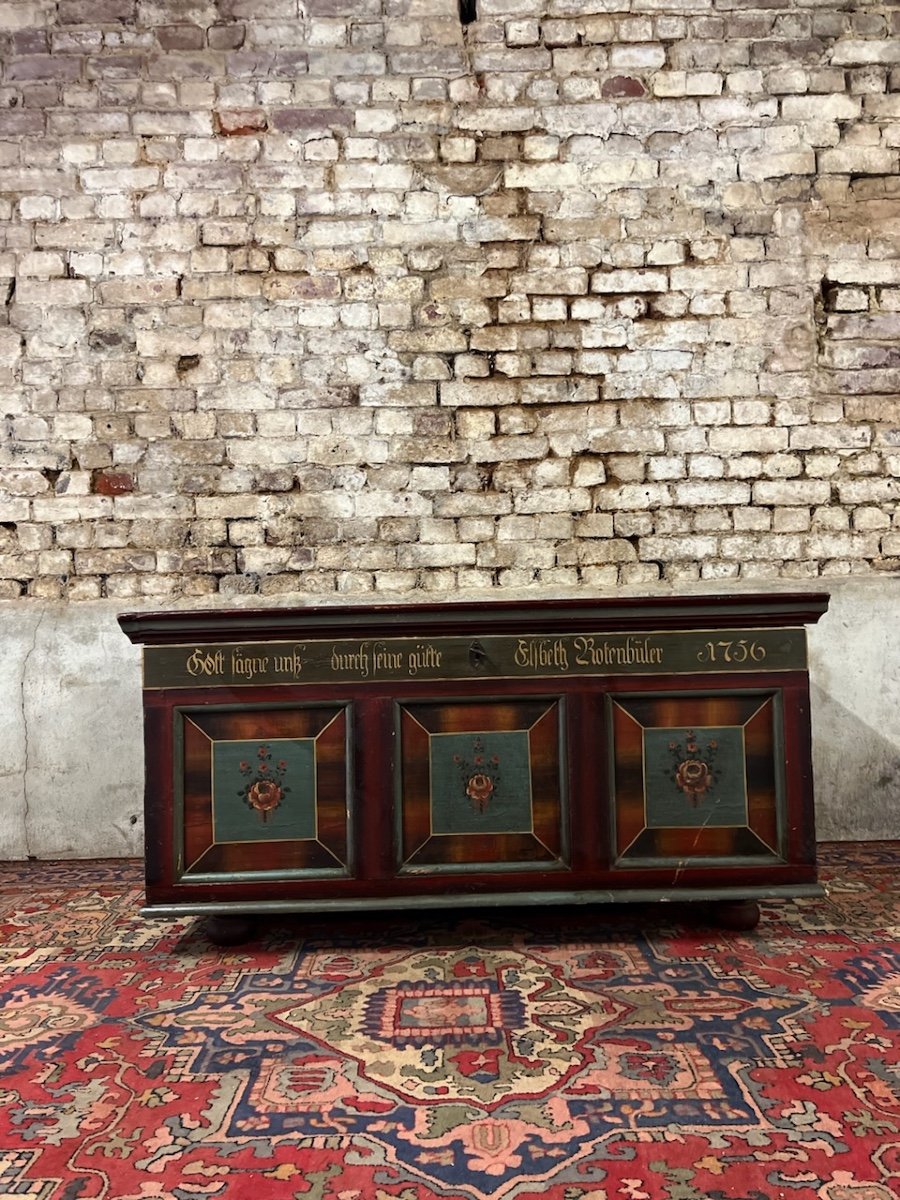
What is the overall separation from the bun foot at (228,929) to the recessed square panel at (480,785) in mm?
565

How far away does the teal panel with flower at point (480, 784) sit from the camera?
275 centimetres

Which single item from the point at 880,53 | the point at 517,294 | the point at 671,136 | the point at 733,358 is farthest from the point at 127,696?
the point at 880,53

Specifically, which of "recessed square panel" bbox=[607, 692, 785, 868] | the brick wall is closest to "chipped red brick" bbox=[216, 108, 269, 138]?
the brick wall

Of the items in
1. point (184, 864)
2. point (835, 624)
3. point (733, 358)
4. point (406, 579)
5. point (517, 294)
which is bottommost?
point (184, 864)

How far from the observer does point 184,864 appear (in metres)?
2.72

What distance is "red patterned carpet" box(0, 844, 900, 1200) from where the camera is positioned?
1.60m

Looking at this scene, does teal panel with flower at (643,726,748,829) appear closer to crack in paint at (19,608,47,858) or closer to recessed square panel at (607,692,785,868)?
recessed square panel at (607,692,785,868)

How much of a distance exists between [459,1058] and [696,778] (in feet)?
3.88

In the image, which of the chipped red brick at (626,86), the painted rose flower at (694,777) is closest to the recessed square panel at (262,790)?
the painted rose flower at (694,777)

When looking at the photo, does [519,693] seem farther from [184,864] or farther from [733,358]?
[733,358]

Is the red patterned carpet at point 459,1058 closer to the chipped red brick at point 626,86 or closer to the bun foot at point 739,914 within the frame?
the bun foot at point 739,914

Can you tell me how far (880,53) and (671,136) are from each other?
1.08m

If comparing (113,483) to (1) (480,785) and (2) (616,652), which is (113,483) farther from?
(2) (616,652)

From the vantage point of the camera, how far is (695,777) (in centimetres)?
277
